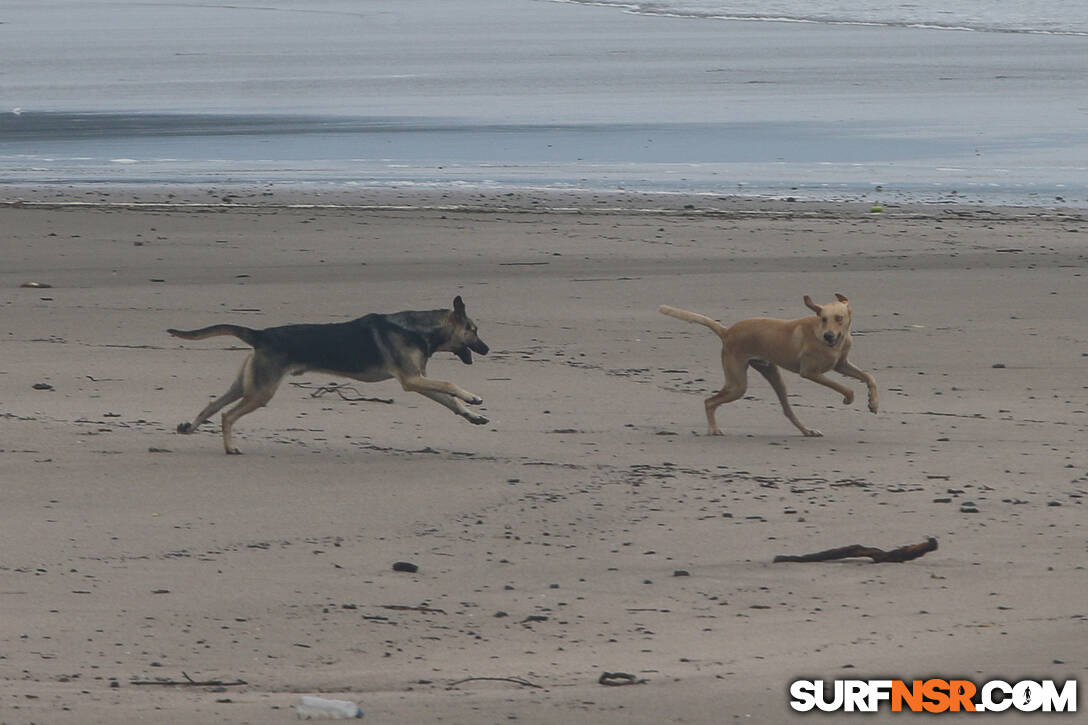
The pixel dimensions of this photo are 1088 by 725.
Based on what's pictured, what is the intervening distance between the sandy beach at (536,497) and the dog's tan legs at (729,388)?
160 millimetres

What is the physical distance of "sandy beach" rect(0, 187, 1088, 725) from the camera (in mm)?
5969

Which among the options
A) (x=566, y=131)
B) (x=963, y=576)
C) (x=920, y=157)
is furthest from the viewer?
(x=566, y=131)

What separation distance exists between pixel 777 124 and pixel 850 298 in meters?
15.3

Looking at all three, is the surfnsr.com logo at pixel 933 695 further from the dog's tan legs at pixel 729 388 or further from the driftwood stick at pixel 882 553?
the dog's tan legs at pixel 729 388

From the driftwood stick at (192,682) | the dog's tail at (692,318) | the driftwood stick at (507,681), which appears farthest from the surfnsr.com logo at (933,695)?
the dog's tail at (692,318)

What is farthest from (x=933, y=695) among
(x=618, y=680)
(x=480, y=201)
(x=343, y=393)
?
(x=480, y=201)

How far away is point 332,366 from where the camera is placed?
9672mm

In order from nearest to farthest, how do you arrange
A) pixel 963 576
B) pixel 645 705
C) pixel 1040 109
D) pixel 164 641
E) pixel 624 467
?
pixel 645 705 < pixel 164 641 < pixel 963 576 < pixel 624 467 < pixel 1040 109

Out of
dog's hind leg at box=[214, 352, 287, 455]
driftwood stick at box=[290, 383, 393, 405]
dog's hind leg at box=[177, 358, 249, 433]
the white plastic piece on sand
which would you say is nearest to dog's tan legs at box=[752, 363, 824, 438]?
driftwood stick at box=[290, 383, 393, 405]

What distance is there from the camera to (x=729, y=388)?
10.3 meters

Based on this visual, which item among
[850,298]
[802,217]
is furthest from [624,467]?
[802,217]

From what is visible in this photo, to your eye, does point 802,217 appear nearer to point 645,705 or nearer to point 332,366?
point 332,366

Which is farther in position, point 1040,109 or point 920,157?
point 1040,109

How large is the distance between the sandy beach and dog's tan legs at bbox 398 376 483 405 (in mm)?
246
